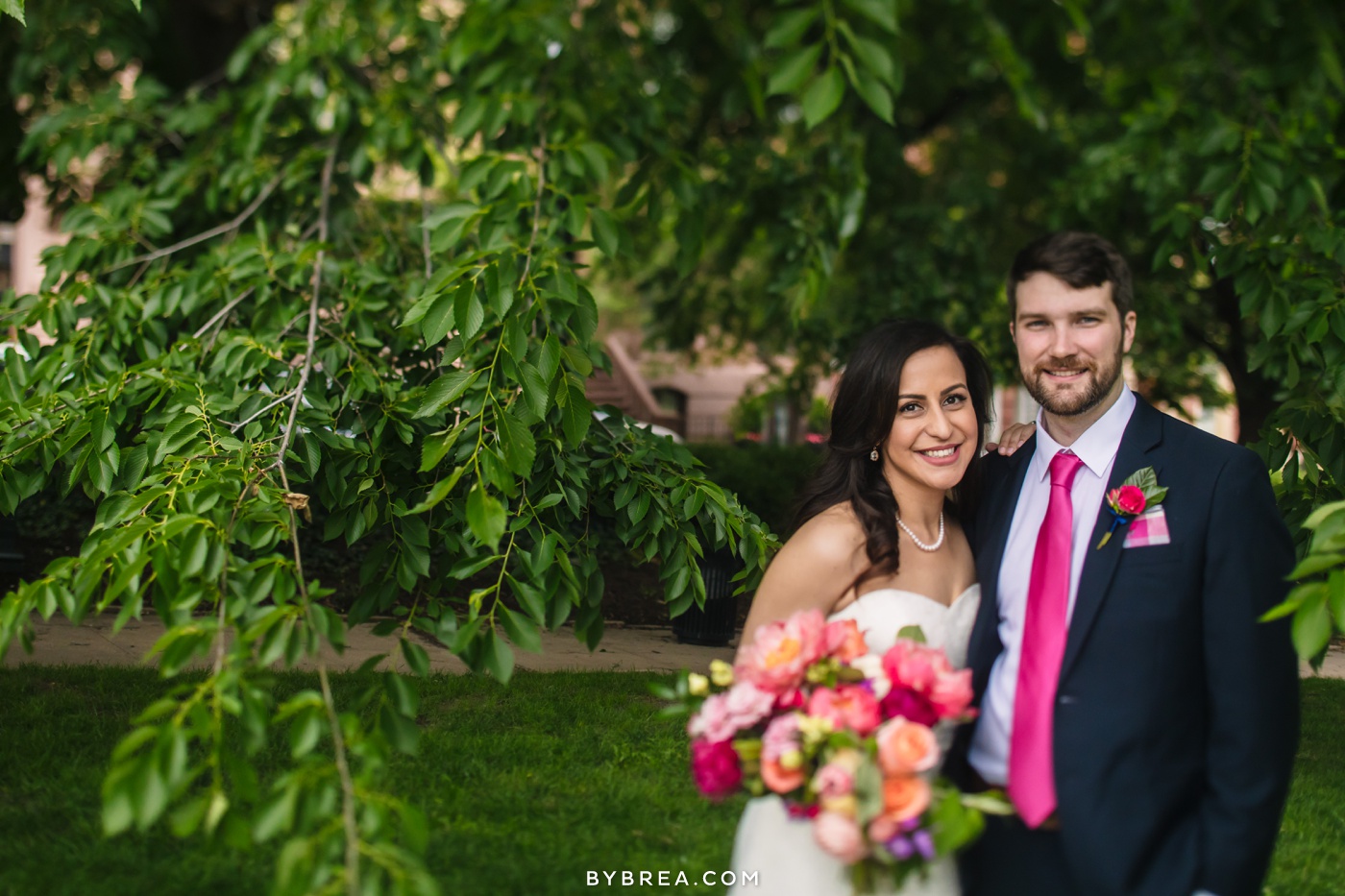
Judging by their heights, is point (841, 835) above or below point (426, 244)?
below

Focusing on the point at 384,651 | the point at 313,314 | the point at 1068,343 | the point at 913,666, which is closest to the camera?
the point at 913,666

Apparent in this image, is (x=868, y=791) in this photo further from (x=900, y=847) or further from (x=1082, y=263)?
(x=1082, y=263)

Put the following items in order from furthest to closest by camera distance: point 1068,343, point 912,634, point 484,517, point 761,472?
point 761,472
point 1068,343
point 484,517
point 912,634

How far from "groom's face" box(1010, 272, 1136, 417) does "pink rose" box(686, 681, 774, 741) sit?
1088mm

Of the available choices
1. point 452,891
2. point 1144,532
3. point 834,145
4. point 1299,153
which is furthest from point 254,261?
point 1299,153

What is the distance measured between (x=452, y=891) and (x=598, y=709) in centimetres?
207

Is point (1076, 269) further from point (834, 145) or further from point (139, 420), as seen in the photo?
point (834, 145)

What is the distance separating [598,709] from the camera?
5.46m

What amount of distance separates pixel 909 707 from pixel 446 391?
62.5 inches

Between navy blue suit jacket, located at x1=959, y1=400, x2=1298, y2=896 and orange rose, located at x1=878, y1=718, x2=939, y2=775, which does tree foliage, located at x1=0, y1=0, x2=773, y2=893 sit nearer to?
orange rose, located at x1=878, y1=718, x2=939, y2=775

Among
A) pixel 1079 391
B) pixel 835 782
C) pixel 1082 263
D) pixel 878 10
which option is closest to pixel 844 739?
pixel 835 782

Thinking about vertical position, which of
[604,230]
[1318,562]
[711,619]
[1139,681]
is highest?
[604,230]

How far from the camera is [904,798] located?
6.03 ft

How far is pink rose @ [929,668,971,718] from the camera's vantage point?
2.02 m
